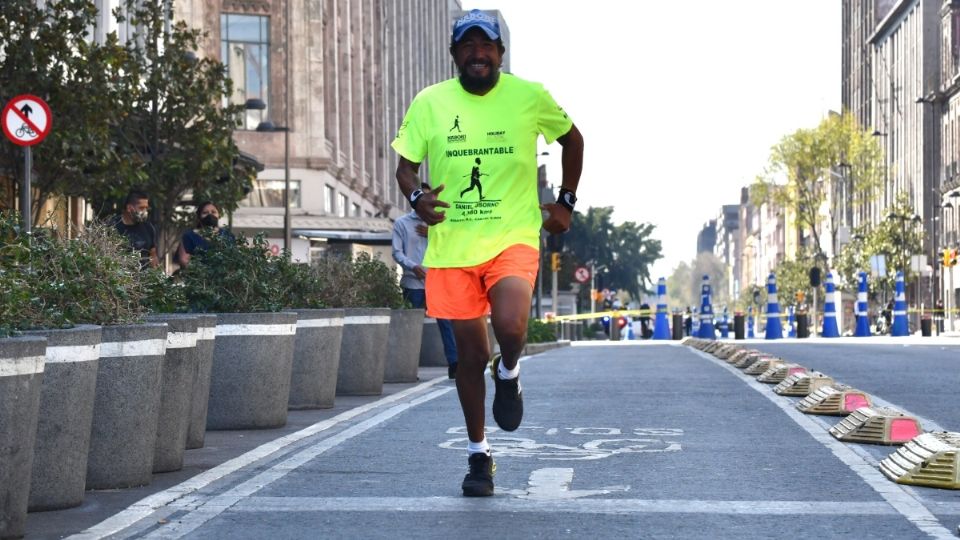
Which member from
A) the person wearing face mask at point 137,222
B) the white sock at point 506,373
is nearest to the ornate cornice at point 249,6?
the person wearing face mask at point 137,222

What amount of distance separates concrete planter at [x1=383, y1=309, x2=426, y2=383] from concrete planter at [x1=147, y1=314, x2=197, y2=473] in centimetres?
914

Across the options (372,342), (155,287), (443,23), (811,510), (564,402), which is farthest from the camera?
(443,23)

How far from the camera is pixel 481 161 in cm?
780

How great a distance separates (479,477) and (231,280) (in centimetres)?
439

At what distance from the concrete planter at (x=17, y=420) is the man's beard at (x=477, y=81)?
7.39 ft

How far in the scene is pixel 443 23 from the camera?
124312 millimetres

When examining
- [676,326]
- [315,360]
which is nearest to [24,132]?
[315,360]

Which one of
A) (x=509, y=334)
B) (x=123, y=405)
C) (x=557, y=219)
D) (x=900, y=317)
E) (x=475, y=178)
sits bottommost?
(x=123, y=405)

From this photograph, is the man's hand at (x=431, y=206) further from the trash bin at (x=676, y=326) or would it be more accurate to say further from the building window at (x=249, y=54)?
the building window at (x=249, y=54)

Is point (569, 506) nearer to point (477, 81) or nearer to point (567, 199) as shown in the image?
point (567, 199)

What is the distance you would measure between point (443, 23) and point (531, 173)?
118 m

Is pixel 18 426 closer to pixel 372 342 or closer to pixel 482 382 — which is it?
pixel 482 382

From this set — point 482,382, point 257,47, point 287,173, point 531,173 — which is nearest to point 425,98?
point 531,173

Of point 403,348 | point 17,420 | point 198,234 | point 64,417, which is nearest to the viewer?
point 17,420
